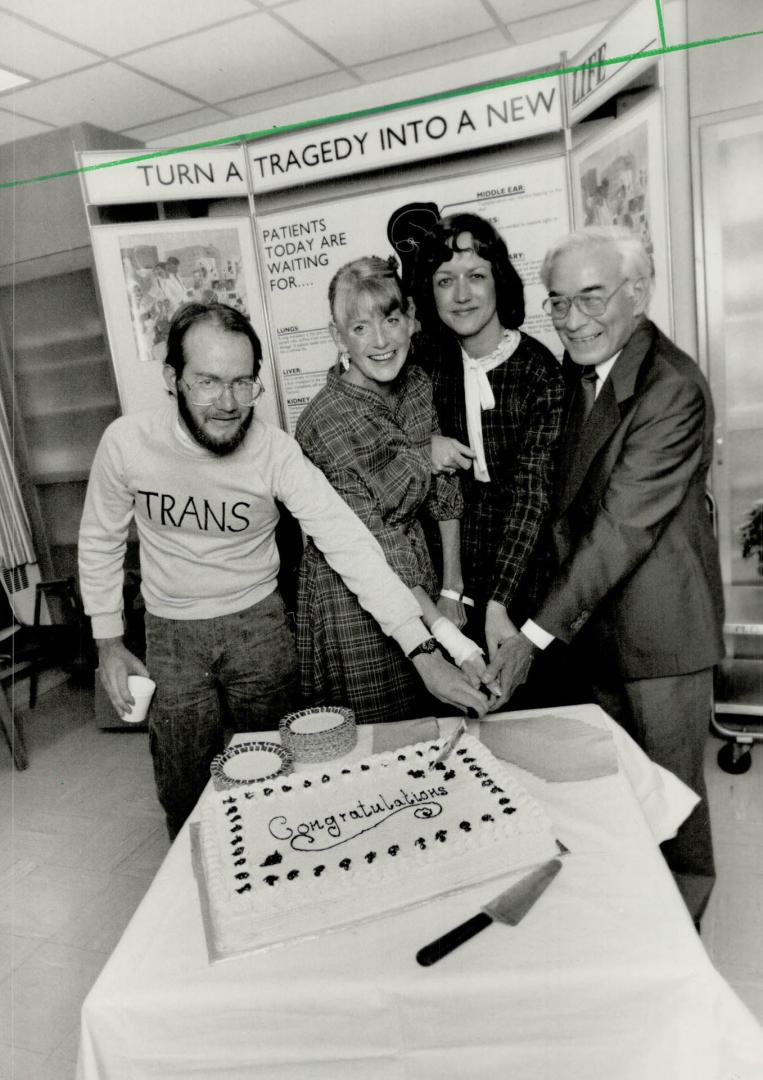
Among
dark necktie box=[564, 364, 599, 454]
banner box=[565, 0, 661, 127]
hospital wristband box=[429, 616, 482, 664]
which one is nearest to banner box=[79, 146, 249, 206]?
banner box=[565, 0, 661, 127]

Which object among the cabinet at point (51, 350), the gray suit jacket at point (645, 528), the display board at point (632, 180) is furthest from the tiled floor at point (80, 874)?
the display board at point (632, 180)

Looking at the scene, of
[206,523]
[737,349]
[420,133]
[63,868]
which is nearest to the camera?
[206,523]

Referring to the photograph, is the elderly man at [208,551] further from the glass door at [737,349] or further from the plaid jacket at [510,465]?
the glass door at [737,349]

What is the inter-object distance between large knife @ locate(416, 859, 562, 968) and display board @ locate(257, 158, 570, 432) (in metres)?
1.87

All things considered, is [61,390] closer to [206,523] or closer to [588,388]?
[206,523]

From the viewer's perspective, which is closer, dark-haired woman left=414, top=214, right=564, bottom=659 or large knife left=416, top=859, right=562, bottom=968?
large knife left=416, top=859, right=562, bottom=968

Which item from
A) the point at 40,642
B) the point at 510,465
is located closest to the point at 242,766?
the point at 510,465

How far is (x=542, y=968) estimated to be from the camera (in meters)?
0.80

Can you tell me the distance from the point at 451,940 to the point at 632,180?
2.06m

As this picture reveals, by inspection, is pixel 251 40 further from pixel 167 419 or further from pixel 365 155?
pixel 167 419

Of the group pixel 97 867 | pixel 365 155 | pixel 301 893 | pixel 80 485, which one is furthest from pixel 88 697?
pixel 301 893

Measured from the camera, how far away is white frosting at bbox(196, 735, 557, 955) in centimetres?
91

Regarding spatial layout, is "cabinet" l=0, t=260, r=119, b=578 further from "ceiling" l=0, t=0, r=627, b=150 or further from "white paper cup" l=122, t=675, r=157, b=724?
"white paper cup" l=122, t=675, r=157, b=724

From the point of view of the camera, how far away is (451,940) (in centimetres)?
83
